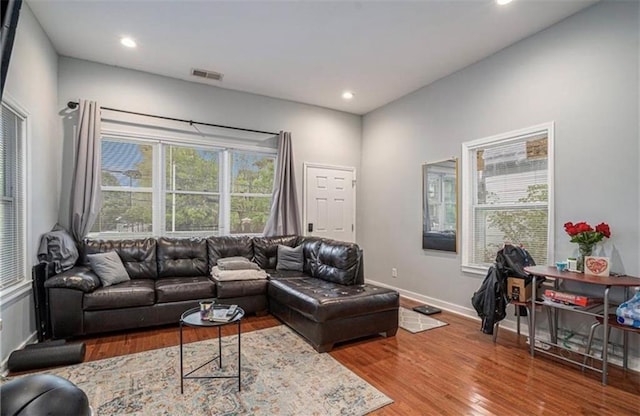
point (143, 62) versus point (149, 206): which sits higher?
point (143, 62)

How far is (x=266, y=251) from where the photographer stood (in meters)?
4.62

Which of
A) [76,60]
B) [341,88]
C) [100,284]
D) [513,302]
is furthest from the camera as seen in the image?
[341,88]

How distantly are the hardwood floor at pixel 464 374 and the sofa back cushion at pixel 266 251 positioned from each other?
1162 millimetres

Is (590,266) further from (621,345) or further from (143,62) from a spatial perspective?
(143,62)

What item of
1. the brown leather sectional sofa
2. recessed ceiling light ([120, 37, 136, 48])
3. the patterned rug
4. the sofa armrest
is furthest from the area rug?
recessed ceiling light ([120, 37, 136, 48])

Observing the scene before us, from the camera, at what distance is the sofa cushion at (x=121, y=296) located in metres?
3.14

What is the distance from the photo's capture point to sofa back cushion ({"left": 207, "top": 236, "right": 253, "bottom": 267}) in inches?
169

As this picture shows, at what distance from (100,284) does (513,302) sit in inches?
162

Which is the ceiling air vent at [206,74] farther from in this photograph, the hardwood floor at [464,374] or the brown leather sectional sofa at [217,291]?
the hardwood floor at [464,374]

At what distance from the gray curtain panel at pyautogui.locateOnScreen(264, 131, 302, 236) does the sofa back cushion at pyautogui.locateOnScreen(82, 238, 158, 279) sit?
164cm

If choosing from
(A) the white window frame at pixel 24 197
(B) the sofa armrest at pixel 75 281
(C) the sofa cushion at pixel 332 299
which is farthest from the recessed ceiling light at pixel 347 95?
(B) the sofa armrest at pixel 75 281

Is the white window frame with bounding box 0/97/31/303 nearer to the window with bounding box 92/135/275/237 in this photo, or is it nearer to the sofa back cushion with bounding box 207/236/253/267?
the window with bounding box 92/135/275/237

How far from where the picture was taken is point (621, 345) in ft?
8.86

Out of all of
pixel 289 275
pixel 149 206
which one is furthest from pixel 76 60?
pixel 289 275
